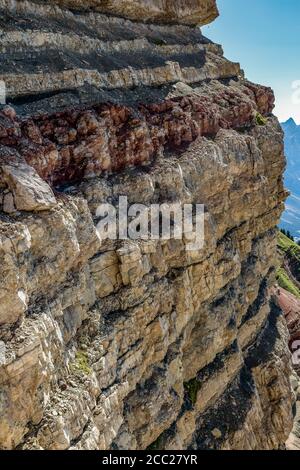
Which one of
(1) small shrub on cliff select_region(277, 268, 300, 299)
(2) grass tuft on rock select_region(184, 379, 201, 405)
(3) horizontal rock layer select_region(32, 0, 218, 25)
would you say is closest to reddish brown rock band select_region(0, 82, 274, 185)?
(3) horizontal rock layer select_region(32, 0, 218, 25)

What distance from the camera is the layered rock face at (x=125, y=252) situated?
20125 millimetres

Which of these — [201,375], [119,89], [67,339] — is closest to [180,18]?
[119,89]

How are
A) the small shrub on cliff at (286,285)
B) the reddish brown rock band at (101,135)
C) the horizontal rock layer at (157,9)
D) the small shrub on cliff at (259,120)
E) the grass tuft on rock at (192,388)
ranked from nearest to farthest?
the reddish brown rock band at (101,135), the grass tuft on rock at (192,388), the horizontal rock layer at (157,9), the small shrub on cliff at (259,120), the small shrub on cliff at (286,285)

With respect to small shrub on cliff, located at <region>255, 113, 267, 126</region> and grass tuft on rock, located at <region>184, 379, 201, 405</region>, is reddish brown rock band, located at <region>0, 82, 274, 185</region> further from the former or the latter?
grass tuft on rock, located at <region>184, 379, 201, 405</region>

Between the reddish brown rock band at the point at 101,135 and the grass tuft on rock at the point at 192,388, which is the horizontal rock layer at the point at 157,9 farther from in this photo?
the grass tuft on rock at the point at 192,388

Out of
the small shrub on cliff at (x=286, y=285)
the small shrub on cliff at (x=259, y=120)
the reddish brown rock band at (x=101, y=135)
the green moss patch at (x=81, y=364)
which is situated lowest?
the small shrub on cliff at (x=286, y=285)

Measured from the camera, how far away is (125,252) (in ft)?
88.6

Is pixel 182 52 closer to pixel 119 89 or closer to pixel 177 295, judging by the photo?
pixel 119 89

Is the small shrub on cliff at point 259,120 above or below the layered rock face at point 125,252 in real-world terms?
above

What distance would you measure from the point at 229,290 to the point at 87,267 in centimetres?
2081

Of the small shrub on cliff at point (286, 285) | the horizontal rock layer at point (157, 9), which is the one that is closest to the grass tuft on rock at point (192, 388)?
the horizontal rock layer at point (157, 9)

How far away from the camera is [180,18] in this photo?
55.2 meters

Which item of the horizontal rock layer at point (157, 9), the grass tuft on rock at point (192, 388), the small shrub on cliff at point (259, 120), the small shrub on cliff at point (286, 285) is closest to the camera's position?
the grass tuft on rock at point (192, 388)

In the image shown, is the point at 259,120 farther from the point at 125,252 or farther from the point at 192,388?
the point at 125,252
